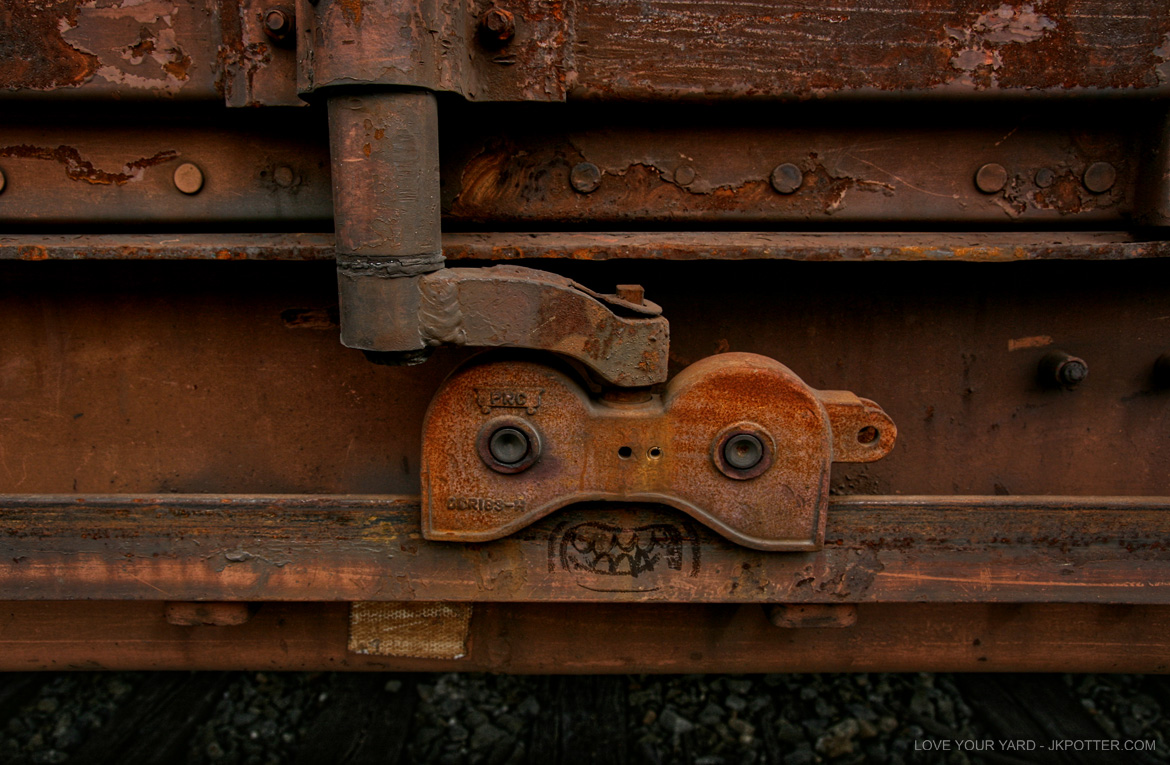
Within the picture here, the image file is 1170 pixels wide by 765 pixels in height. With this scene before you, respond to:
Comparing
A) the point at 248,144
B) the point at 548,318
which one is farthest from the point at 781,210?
the point at 248,144

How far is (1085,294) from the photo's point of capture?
1.42 m

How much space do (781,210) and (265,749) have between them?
1.90 meters

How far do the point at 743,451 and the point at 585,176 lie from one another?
576mm

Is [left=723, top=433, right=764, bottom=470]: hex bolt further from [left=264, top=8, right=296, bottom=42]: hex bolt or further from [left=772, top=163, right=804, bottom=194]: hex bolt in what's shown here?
[left=264, top=8, right=296, bottom=42]: hex bolt

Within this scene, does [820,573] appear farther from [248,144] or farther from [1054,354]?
[248,144]

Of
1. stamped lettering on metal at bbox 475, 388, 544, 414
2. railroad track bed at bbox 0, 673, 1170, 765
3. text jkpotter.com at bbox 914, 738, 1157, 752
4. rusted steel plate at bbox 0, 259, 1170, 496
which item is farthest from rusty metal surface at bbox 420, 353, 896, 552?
text jkpotter.com at bbox 914, 738, 1157, 752

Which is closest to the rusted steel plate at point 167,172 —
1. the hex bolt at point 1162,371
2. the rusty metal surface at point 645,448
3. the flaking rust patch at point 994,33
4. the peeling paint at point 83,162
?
the peeling paint at point 83,162

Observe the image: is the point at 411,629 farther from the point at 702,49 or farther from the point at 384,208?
the point at 702,49

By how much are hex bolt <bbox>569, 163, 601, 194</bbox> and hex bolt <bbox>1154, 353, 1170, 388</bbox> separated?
125 cm

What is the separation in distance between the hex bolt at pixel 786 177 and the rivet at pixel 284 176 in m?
0.90

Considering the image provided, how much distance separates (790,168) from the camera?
1.26 m

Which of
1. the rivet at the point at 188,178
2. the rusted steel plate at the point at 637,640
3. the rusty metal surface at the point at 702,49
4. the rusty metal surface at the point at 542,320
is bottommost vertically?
the rusted steel plate at the point at 637,640

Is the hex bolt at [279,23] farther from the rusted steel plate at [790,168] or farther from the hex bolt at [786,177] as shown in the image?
the hex bolt at [786,177]

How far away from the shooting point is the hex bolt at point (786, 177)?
1.26 meters
